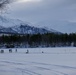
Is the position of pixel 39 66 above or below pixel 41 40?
below

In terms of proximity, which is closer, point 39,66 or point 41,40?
point 39,66

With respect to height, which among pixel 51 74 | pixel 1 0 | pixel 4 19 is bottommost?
pixel 51 74

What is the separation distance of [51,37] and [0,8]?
5272 inches

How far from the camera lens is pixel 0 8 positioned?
59.3ft

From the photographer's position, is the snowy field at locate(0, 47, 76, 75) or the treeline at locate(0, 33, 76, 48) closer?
the snowy field at locate(0, 47, 76, 75)

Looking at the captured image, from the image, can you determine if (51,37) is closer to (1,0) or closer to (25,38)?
(25,38)

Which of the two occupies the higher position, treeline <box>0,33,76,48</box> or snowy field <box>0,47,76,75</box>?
treeline <box>0,33,76,48</box>

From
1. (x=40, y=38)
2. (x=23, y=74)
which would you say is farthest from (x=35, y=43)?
(x=23, y=74)

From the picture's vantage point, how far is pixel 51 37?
152 m

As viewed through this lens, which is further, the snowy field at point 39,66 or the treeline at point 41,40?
the treeline at point 41,40

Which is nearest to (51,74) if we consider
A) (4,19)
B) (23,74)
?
(23,74)

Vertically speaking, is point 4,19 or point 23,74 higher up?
point 4,19

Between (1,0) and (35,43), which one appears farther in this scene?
(35,43)

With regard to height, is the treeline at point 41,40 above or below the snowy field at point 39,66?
above
